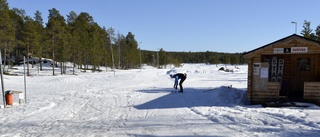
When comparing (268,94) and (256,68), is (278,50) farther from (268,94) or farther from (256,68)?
(268,94)

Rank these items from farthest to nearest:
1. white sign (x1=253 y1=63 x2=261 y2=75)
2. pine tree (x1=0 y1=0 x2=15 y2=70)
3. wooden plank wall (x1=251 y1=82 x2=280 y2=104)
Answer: pine tree (x1=0 y1=0 x2=15 y2=70)
white sign (x1=253 y1=63 x2=261 y2=75)
wooden plank wall (x1=251 y1=82 x2=280 y2=104)

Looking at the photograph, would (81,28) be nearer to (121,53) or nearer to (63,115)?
(121,53)

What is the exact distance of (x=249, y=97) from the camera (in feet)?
40.9

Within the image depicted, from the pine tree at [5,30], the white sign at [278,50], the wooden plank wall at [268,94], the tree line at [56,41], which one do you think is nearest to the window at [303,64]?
the white sign at [278,50]

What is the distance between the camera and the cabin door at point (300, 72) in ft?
44.1

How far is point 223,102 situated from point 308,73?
530cm

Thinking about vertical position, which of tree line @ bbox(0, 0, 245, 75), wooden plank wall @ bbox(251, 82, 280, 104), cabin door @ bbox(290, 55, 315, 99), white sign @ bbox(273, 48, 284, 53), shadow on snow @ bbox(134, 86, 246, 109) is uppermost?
tree line @ bbox(0, 0, 245, 75)

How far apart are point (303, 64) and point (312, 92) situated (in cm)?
301

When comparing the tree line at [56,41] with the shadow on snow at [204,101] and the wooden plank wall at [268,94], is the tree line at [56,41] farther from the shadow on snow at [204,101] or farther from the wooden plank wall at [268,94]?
the wooden plank wall at [268,94]

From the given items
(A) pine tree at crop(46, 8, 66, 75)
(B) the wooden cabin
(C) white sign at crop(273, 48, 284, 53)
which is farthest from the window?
(A) pine tree at crop(46, 8, 66, 75)

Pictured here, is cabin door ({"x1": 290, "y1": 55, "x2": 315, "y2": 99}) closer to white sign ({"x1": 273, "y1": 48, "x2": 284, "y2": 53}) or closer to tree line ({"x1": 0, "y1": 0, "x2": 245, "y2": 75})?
white sign ({"x1": 273, "y1": 48, "x2": 284, "y2": 53})

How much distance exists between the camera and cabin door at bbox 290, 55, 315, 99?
1345 centimetres

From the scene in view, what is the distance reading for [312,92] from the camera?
11.5 metres

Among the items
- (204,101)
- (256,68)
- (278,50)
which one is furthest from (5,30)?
(278,50)
